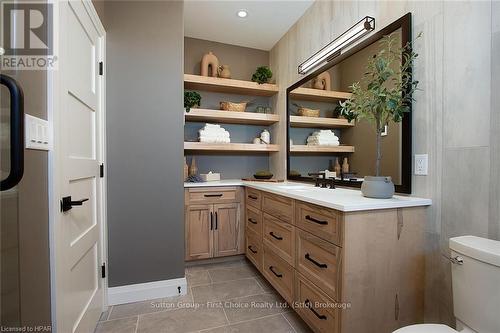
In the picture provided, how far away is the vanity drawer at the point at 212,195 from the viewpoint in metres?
2.58

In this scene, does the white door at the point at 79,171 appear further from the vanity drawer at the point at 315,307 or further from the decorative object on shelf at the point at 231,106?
the decorative object on shelf at the point at 231,106

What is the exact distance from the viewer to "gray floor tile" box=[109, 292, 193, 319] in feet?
5.96

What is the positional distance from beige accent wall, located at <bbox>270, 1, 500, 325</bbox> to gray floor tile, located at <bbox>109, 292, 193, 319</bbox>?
5.77 feet

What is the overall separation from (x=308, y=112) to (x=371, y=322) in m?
1.93

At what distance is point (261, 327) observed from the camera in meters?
1.66

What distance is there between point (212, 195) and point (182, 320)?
4.00 feet

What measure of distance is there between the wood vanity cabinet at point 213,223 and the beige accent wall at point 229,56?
1.68 m

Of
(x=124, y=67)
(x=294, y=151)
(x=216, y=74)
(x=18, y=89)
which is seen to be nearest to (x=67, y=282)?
(x=18, y=89)

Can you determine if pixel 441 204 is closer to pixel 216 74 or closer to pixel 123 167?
pixel 123 167

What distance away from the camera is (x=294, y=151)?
9.21ft

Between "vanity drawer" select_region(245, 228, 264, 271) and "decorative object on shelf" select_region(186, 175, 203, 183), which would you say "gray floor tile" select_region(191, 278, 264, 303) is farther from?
"decorative object on shelf" select_region(186, 175, 203, 183)

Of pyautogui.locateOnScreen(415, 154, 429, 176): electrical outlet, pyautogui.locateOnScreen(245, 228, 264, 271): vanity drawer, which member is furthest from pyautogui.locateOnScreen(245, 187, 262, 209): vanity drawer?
pyautogui.locateOnScreen(415, 154, 429, 176): electrical outlet

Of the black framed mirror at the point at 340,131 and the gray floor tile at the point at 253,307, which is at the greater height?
the black framed mirror at the point at 340,131

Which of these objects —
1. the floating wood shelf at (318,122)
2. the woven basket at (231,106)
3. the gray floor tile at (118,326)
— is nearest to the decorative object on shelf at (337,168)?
the floating wood shelf at (318,122)
